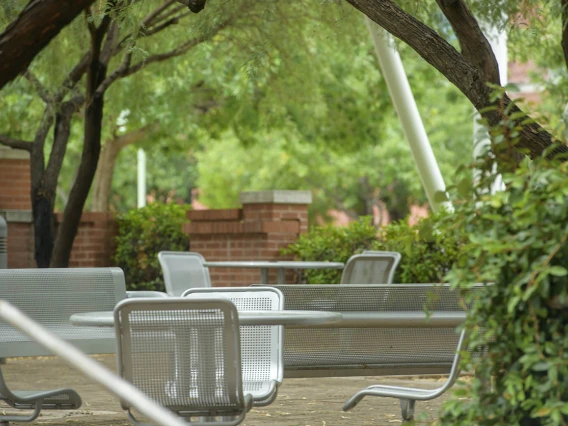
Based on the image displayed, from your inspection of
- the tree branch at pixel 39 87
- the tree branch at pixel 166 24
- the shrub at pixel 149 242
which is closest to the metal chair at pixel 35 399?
the tree branch at pixel 166 24

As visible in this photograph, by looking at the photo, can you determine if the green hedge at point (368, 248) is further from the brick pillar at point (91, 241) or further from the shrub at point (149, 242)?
the brick pillar at point (91, 241)

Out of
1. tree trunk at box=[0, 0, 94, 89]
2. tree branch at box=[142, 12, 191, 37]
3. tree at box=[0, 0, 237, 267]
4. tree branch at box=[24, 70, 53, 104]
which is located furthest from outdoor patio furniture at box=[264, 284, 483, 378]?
tree branch at box=[24, 70, 53, 104]

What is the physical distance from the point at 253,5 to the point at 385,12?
17.9ft

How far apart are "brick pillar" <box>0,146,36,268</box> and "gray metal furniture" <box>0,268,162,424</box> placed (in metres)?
7.31

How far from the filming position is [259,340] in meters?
5.43

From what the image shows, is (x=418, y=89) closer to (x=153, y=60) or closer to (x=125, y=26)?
(x=153, y=60)

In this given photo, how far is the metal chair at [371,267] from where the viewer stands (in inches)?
379

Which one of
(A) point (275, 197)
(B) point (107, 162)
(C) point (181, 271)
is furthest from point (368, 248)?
(B) point (107, 162)

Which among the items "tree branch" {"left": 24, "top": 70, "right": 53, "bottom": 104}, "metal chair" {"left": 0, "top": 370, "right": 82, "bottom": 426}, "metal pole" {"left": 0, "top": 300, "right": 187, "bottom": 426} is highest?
"tree branch" {"left": 24, "top": 70, "right": 53, "bottom": 104}

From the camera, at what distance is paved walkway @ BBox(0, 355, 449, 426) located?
274 inches

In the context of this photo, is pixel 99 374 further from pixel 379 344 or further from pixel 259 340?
pixel 379 344

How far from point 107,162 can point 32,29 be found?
52.4ft

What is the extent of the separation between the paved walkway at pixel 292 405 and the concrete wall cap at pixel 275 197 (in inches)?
122

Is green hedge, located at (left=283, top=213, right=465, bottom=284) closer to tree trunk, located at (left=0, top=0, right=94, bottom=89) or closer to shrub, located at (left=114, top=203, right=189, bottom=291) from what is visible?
shrub, located at (left=114, top=203, right=189, bottom=291)
